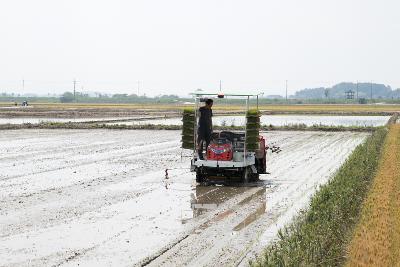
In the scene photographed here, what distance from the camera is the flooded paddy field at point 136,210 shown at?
9.44m

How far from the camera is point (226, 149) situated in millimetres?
16875

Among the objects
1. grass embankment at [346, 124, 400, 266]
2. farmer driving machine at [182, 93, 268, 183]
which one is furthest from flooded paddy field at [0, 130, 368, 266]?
grass embankment at [346, 124, 400, 266]

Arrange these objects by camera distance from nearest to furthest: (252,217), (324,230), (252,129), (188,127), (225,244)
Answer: (324,230) → (225,244) → (252,217) → (252,129) → (188,127)

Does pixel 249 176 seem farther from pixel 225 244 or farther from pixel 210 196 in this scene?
pixel 225 244

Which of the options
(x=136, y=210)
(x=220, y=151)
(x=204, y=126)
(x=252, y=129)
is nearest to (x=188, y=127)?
(x=204, y=126)

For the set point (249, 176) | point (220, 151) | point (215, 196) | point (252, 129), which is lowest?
point (215, 196)

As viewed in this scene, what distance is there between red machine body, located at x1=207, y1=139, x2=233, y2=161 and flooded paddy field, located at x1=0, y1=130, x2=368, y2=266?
2.46ft

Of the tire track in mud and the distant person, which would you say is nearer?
the tire track in mud

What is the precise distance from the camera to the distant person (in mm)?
16672

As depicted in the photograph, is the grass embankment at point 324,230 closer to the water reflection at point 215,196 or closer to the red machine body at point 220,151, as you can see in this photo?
the water reflection at point 215,196

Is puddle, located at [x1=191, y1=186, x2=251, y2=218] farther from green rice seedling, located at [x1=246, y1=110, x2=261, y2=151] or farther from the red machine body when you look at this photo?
green rice seedling, located at [x1=246, y1=110, x2=261, y2=151]

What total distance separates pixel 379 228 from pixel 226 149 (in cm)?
663

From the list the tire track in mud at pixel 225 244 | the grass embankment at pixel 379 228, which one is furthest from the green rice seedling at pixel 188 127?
the grass embankment at pixel 379 228

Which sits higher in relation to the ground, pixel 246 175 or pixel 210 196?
pixel 246 175
